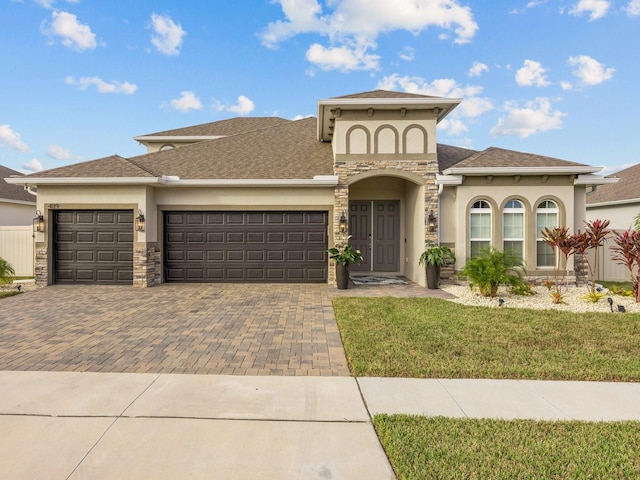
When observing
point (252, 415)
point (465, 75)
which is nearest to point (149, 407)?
point (252, 415)

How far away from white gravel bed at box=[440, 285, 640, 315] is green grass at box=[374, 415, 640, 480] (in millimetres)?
5785

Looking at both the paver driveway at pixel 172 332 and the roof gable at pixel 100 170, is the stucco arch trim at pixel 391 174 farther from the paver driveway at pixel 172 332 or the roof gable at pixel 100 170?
the roof gable at pixel 100 170

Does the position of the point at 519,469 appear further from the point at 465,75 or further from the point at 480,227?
the point at 465,75

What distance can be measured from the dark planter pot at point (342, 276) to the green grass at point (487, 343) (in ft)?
8.95

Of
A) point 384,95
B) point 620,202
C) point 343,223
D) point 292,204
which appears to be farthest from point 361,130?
point 620,202

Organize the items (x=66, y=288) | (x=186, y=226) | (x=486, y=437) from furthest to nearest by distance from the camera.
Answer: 1. (x=186, y=226)
2. (x=66, y=288)
3. (x=486, y=437)

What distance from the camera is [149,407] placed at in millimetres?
3615

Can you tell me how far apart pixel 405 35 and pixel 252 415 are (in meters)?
17.0

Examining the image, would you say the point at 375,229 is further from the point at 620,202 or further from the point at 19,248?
the point at 19,248

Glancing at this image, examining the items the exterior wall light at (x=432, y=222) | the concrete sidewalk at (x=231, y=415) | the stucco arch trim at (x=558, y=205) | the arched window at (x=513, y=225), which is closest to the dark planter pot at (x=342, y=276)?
the exterior wall light at (x=432, y=222)

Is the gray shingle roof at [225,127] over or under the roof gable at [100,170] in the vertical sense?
over

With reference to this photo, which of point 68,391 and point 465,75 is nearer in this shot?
point 68,391

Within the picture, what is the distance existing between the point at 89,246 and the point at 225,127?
33.6ft

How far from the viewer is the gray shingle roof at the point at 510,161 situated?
11.2 metres
